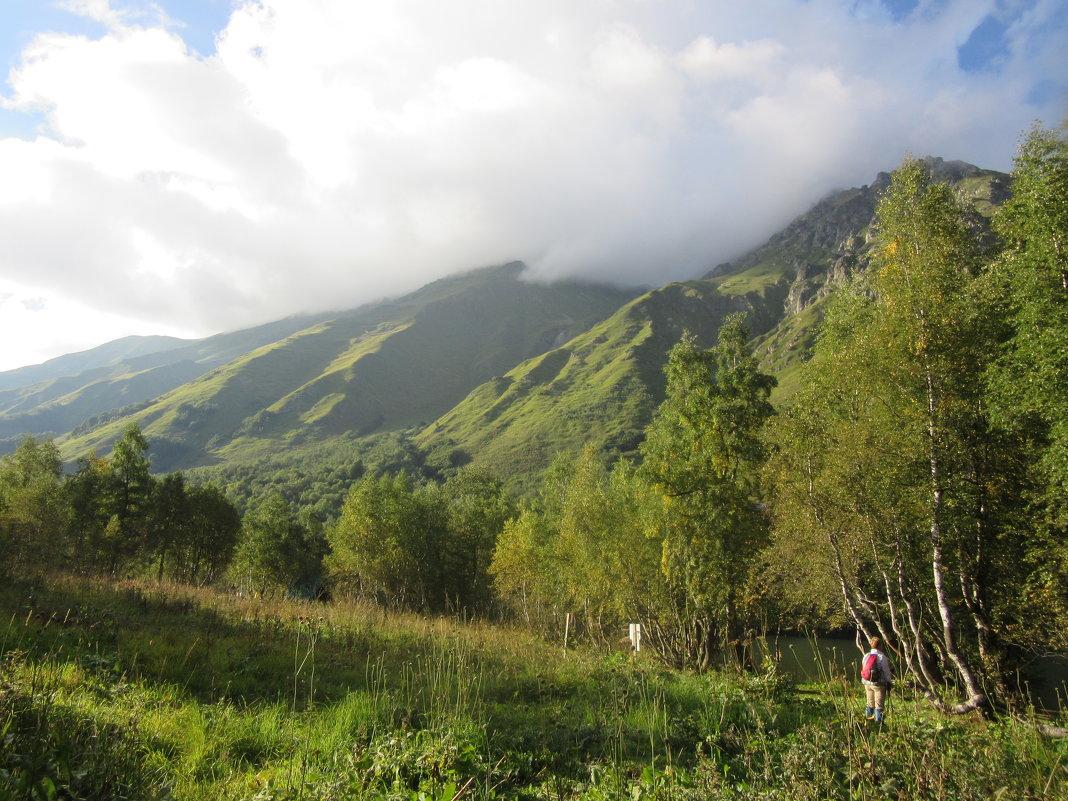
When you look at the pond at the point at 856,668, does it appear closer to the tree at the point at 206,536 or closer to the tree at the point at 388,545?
the tree at the point at 388,545

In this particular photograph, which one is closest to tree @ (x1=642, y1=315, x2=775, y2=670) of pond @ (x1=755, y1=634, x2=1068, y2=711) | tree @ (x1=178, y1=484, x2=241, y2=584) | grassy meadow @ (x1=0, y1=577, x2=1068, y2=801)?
pond @ (x1=755, y1=634, x2=1068, y2=711)

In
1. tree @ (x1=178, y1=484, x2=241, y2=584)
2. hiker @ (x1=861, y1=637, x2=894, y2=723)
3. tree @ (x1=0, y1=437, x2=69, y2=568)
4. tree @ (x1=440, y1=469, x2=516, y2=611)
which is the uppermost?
tree @ (x1=0, y1=437, x2=69, y2=568)

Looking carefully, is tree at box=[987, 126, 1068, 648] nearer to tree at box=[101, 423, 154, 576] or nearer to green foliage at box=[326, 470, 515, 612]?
green foliage at box=[326, 470, 515, 612]

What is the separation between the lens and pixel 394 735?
20.4ft

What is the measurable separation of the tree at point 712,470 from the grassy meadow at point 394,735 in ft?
37.0

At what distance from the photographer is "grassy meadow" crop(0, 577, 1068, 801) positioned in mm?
4789

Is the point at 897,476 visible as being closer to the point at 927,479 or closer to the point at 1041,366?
the point at 927,479

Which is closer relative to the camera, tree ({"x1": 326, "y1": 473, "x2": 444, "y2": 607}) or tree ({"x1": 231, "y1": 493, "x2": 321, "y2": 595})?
tree ({"x1": 326, "y1": 473, "x2": 444, "y2": 607})

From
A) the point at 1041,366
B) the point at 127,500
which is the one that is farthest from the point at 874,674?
the point at 127,500

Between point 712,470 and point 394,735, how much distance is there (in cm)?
1968

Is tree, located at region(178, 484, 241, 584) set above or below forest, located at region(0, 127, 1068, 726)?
below

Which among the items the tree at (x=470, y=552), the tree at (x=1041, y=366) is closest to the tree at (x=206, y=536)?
the tree at (x=470, y=552)

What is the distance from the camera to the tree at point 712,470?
22375mm

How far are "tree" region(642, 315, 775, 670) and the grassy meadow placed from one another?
11.3 m
